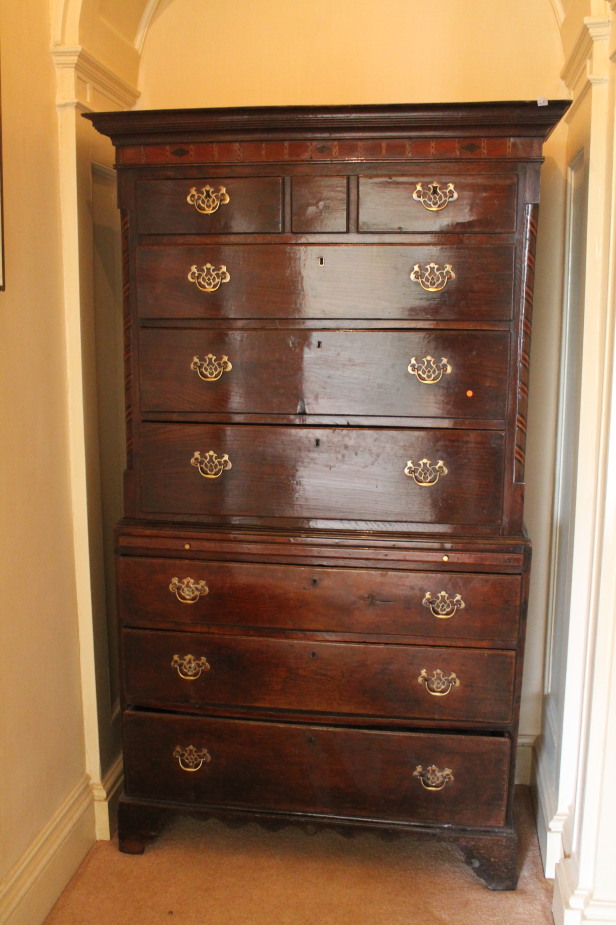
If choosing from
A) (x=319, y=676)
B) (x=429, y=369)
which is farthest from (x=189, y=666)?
(x=429, y=369)

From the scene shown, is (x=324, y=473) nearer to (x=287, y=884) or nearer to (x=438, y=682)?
(x=438, y=682)

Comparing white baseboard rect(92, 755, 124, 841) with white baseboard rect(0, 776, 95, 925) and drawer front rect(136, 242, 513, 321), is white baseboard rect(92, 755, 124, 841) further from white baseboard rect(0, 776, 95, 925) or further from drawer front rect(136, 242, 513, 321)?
drawer front rect(136, 242, 513, 321)

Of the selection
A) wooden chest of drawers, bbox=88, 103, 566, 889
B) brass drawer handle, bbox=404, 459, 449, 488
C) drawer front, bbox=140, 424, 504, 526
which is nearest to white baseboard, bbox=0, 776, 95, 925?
wooden chest of drawers, bbox=88, 103, 566, 889

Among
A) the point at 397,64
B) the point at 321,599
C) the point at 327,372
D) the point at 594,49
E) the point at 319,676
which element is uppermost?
the point at 397,64

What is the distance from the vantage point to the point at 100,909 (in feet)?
6.92

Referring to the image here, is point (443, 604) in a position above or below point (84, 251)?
below

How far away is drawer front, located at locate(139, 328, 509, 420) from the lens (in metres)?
2.00

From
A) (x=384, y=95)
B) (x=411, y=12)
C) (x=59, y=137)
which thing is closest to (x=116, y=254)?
(x=59, y=137)

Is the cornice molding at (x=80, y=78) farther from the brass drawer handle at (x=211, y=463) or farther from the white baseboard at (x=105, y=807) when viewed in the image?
the white baseboard at (x=105, y=807)

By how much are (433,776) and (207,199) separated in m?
1.62

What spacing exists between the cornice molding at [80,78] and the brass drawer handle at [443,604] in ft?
5.31

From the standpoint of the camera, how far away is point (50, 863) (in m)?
2.12

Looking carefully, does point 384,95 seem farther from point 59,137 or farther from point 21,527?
point 21,527

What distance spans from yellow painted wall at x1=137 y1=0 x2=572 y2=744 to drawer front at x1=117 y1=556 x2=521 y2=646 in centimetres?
63
